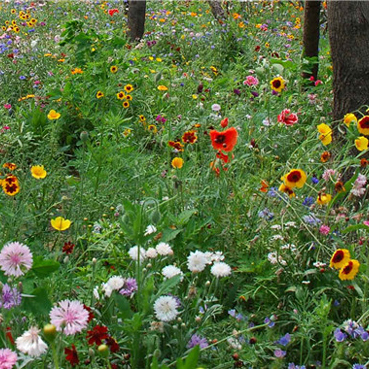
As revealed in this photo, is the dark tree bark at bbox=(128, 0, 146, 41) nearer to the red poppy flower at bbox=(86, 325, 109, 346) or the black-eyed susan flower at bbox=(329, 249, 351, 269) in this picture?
the black-eyed susan flower at bbox=(329, 249, 351, 269)

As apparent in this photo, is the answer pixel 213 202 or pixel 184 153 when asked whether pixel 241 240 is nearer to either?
pixel 213 202

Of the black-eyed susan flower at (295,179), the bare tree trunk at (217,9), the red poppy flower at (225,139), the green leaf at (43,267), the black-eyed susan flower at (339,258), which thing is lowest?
the bare tree trunk at (217,9)

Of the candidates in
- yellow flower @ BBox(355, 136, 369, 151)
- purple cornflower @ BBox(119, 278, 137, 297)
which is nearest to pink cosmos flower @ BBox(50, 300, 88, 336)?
purple cornflower @ BBox(119, 278, 137, 297)

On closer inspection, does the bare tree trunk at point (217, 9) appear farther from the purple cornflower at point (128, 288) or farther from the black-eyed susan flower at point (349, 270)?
the purple cornflower at point (128, 288)

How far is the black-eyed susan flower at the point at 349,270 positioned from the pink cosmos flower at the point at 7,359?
109 centimetres

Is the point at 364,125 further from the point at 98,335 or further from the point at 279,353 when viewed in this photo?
the point at 98,335

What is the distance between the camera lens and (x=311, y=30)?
16.3 ft

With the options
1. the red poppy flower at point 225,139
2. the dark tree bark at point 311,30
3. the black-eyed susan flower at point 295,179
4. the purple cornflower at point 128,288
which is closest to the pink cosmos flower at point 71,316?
the purple cornflower at point 128,288

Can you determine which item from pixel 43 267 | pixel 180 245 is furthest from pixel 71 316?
pixel 180 245

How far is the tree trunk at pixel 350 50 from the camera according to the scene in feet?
9.90

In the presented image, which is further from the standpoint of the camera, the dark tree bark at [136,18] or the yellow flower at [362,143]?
the dark tree bark at [136,18]

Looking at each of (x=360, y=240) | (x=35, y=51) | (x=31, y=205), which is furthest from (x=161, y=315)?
(x=35, y=51)

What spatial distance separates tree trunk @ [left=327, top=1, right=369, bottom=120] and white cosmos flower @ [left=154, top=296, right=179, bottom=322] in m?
1.94

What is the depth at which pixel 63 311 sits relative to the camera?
1.34 meters
